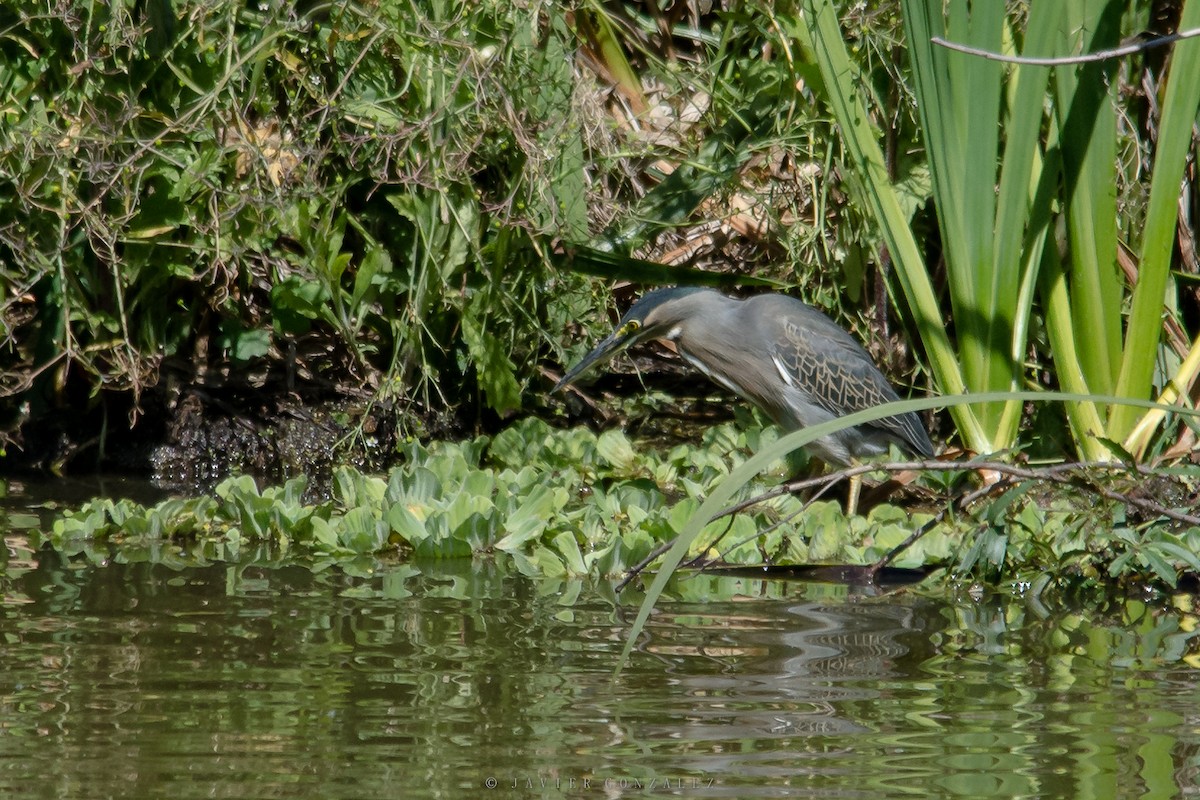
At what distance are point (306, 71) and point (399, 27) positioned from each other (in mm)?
459

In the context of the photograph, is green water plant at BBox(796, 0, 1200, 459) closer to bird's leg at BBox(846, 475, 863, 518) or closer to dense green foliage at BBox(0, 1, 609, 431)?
bird's leg at BBox(846, 475, 863, 518)

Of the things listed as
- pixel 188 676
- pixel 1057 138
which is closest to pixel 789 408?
pixel 1057 138

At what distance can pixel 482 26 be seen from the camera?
17.9 feet

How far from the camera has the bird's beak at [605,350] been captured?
217 inches

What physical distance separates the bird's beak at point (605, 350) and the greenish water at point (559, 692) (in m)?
1.55

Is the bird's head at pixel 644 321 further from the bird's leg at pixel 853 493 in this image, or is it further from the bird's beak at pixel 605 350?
the bird's leg at pixel 853 493

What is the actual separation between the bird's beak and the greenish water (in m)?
1.55

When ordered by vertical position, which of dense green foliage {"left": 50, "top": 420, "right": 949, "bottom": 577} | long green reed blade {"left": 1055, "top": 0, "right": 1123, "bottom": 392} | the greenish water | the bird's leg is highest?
long green reed blade {"left": 1055, "top": 0, "right": 1123, "bottom": 392}

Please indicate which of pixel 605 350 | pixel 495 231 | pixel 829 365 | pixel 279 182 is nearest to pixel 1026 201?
pixel 829 365

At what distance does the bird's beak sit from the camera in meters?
5.51

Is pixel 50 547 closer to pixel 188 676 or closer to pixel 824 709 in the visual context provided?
pixel 188 676

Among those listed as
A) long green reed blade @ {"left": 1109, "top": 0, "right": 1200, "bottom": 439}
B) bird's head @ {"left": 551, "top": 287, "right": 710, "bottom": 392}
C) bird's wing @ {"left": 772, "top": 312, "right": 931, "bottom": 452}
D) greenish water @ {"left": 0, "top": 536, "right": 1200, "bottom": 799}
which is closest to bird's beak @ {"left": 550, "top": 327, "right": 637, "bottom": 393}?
bird's head @ {"left": 551, "top": 287, "right": 710, "bottom": 392}

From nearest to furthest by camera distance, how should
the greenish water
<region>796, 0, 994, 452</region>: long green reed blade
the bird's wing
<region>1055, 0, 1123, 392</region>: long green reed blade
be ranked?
1. the greenish water
2. <region>1055, 0, 1123, 392</region>: long green reed blade
3. <region>796, 0, 994, 452</region>: long green reed blade
4. the bird's wing

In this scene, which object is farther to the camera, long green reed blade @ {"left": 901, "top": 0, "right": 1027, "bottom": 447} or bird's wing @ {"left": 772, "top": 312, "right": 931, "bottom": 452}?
bird's wing @ {"left": 772, "top": 312, "right": 931, "bottom": 452}
